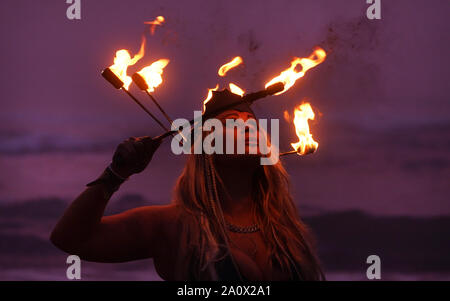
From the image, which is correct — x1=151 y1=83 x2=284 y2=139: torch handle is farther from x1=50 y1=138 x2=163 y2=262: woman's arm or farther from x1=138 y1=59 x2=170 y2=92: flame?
x1=138 y1=59 x2=170 y2=92: flame

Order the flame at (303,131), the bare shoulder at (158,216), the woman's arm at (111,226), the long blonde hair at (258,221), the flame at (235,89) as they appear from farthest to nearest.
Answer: the flame at (235,89) < the flame at (303,131) < the bare shoulder at (158,216) < the long blonde hair at (258,221) < the woman's arm at (111,226)

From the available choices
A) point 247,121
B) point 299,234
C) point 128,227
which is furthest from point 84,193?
point 299,234

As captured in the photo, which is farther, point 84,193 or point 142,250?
point 142,250

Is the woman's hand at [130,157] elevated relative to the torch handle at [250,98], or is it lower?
lower

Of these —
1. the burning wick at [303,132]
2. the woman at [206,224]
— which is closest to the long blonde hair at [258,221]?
the woman at [206,224]

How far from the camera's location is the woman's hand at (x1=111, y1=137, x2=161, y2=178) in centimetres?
274

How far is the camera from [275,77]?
3.57 meters

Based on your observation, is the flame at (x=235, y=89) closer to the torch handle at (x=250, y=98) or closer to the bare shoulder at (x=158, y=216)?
the torch handle at (x=250, y=98)

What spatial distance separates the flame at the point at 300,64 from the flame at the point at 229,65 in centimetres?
31

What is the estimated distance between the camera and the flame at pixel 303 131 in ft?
11.3

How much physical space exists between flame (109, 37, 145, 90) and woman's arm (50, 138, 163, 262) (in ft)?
1.99

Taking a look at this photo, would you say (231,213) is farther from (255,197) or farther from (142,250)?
(142,250)

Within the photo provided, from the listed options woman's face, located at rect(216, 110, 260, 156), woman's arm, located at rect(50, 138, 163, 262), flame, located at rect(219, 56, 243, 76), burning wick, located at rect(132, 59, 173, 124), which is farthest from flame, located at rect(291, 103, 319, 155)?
woman's arm, located at rect(50, 138, 163, 262)
